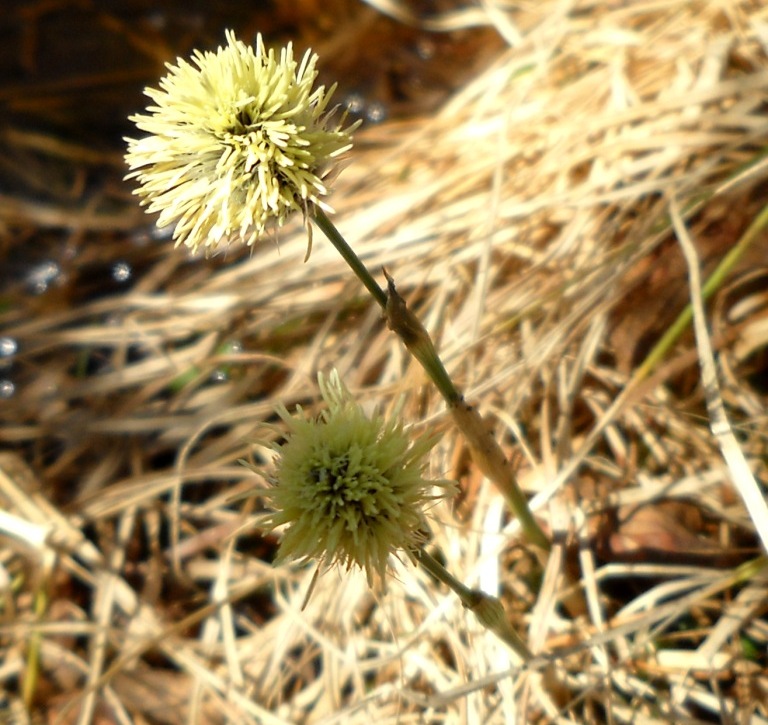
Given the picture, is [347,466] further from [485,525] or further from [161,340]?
[161,340]

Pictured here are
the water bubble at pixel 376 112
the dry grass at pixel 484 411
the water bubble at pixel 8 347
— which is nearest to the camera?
the dry grass at pixel 484 411

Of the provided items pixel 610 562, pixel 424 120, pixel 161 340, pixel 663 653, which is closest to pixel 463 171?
pixel 424 120

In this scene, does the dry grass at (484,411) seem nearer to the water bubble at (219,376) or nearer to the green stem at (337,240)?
the water bubble at (219,376)

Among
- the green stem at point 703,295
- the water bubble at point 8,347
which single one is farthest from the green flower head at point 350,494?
the water bubble at point 8,347

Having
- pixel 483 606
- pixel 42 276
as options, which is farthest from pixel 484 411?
pixel 42 276

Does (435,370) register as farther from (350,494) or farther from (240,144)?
(240,144)

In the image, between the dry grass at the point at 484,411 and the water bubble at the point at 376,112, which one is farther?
the water bubble at the point at 376,112
